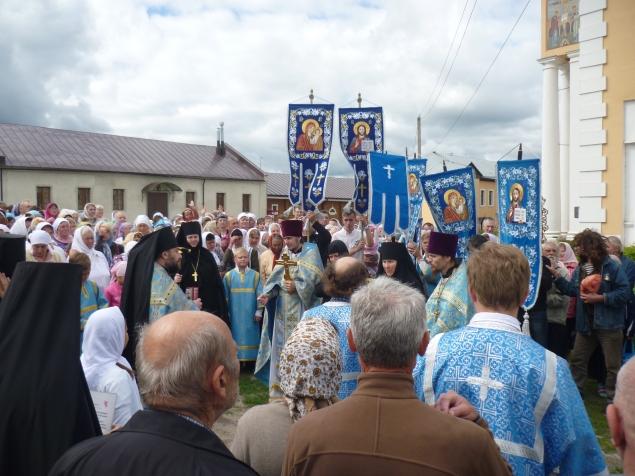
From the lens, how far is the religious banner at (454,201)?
198 inches

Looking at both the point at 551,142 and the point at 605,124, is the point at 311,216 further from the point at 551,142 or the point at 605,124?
the point at 551,142

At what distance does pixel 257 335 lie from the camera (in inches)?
309

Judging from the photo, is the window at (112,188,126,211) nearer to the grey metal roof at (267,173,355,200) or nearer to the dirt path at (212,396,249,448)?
the grey metal roof at (267,173,355,200)

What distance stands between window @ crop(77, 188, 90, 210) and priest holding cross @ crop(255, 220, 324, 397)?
30.9m

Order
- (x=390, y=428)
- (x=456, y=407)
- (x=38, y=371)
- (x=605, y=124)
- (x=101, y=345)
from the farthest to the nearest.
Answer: (x=605, y=124) < (x=101, y=345) < (x=38, y=371) < (x=456, y=407) < (x=390, y=428)

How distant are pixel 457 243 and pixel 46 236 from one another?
4.25 m

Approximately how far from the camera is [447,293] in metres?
4.10

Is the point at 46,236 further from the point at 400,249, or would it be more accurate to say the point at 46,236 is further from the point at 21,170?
the point at 21,170

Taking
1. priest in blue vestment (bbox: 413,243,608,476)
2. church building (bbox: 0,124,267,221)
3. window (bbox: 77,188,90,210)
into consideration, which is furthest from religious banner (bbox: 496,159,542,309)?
window (bbox: 77,188,90,210)

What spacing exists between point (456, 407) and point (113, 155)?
37869mm

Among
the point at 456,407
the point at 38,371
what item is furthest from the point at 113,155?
the point at 456,407

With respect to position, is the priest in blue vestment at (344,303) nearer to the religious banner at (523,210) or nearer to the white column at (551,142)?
the religious banner at (523,210)

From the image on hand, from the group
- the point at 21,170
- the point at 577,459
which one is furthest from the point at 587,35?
the point at 21,170

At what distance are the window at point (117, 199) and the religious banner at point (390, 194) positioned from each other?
3106cm
